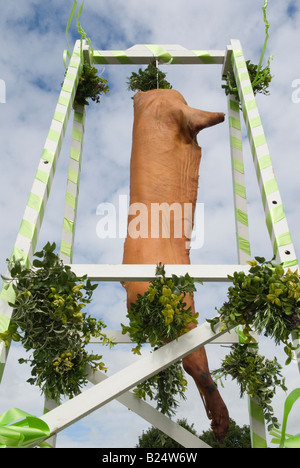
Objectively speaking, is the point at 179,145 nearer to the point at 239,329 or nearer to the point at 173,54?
the point at 173,54

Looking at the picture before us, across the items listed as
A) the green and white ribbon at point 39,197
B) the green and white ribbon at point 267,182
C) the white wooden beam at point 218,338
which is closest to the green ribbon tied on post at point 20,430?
the green and white ribbon at point 39,197

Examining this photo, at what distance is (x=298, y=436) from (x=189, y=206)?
178 centimetres

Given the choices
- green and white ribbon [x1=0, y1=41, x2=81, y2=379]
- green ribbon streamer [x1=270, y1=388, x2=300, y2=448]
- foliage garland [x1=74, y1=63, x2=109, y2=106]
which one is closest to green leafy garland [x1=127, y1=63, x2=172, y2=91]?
foliage garland [x1=74, y1=63, x2=109, y2=106]

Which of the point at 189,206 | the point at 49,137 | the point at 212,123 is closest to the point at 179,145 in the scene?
the point at 212,123

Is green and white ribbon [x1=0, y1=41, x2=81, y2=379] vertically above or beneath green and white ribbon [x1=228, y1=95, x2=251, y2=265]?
beneath

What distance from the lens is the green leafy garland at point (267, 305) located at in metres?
2.09

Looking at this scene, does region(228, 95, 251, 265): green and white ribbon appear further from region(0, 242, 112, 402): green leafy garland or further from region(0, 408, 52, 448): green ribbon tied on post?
region(0, 408, 52, 448): green ribbon tied on post

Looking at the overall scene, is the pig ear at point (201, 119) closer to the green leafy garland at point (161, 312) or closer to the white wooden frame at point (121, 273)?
the white wooden frame at point (121, 273)

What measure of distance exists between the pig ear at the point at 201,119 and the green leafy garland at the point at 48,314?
1.69 meters

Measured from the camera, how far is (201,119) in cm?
345

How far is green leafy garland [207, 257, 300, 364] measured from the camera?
209cm

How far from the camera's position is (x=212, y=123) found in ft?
11.3

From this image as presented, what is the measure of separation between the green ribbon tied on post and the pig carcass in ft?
3.83

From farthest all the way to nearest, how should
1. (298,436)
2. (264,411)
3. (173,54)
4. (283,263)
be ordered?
1. (173,54)
2. (264,411)
3. (283,263)
4. (298,436)
